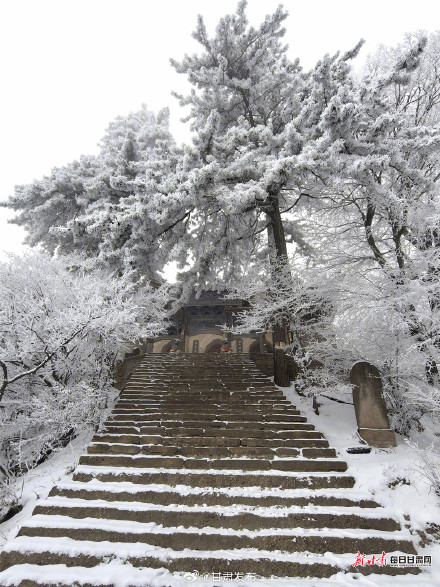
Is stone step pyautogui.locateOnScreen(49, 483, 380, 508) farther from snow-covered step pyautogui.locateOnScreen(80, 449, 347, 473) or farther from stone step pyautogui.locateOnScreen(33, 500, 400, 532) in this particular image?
snow-covered step pyautogui.locateOnScreen(80, 449, 347, 473)

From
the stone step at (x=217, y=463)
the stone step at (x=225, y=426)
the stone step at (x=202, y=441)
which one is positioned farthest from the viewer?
the stone step at (x=225, y=426)

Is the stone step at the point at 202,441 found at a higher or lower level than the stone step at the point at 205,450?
higher

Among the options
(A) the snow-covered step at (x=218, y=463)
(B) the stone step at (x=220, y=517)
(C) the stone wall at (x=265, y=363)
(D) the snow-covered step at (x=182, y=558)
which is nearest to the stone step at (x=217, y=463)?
(A) the snow-covered step at (x=218, y=463)

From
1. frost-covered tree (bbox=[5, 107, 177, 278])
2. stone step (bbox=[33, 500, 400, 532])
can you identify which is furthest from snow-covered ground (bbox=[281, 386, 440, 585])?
frost-covered tree (bbox=[5, 107, 177, 278])

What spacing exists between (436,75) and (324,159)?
4.60 m

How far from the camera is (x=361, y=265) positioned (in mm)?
7871

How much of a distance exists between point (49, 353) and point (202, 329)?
13753mm

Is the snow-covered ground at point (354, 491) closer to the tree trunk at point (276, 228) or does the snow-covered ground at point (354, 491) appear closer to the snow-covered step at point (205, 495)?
the snow-covered step at point (205, 495)

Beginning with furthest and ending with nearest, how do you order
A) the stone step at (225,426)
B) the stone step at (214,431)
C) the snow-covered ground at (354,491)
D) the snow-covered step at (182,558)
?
the stone step at (225,426) → the stone step at (214,431) → the snow-covered step at (182,558) → the snow-covered ground at (354,491)

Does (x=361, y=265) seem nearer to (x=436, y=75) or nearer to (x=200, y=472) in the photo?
(x=436, y=75)

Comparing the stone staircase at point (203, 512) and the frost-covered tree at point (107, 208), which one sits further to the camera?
the frost-covered tree at point (107, 208)

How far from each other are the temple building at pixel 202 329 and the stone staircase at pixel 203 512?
11691 mm

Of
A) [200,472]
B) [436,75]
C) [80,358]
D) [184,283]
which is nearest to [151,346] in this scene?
[184,283]

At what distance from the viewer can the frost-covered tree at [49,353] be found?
5621 millimetres
